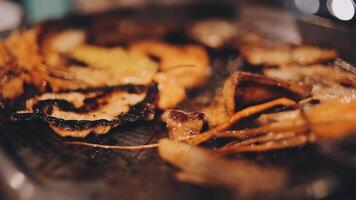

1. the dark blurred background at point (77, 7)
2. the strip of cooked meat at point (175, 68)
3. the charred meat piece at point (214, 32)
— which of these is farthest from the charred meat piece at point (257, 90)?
the dark blurred background at point (77, 7)

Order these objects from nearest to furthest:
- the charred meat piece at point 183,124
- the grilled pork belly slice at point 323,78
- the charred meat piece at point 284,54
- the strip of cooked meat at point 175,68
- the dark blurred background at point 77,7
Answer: the charred meat piece at point 183,124
the grilled pork belly slice at point 323,78
the strip of cooked meat at point 175,68
the charred meat piece at point 284,54
the dark blurred background at point 77,7

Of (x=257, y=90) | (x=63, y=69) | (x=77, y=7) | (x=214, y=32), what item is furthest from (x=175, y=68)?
(x=77, y=7)

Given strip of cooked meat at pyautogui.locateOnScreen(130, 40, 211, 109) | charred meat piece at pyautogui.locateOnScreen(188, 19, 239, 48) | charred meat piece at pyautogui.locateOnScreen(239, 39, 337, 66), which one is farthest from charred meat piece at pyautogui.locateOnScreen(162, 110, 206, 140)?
charred meat piece at pyautogui.locateOnScreen(188, 19, 239, 48)

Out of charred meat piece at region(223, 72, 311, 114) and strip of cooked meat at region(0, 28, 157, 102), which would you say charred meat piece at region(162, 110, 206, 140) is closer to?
charred meat piece at region(223, 72, 311, 114)

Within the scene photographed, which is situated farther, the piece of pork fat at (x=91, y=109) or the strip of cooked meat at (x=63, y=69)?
the strip of cooked meat at (x=63, y=69)

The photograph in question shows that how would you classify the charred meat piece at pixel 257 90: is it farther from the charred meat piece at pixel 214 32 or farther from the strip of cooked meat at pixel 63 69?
the charred meat piece at pixel 214 32

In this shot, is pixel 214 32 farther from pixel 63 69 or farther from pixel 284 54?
pixel 63 69

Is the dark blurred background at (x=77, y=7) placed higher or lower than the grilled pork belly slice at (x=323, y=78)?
lower

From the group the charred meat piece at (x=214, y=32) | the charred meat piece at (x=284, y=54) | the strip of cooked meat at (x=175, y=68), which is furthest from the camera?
the charred meat piece at (x=214, y=32)
